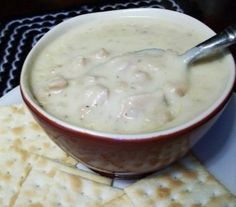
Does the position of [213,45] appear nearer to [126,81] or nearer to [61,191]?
[126,81]

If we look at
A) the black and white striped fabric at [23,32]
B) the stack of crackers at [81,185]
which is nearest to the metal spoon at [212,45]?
the stack of crackers at [81,185]

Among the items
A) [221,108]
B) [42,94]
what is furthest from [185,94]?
[42,94]

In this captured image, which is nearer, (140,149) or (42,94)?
(140,149)

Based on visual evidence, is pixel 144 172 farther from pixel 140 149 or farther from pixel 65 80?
pixel 65 80

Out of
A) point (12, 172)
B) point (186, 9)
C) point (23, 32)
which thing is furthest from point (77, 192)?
point (186, 9)

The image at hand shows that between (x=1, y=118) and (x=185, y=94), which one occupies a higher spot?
(x=185, y=94)

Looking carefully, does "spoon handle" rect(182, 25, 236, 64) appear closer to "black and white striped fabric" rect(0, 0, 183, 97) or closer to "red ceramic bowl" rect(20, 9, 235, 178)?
A: "red ceramic bowl" rect(20, 9, 235, 178)

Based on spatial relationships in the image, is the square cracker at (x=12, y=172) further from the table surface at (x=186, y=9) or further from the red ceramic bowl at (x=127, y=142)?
the table surface at (x=186, y=9)
